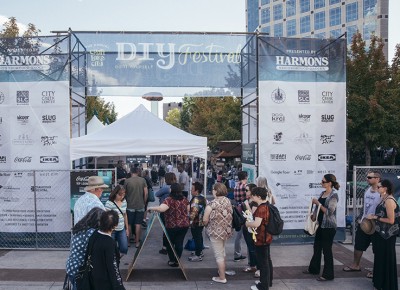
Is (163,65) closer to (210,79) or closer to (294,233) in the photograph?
(210,79)

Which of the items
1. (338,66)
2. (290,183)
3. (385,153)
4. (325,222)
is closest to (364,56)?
(385,153)

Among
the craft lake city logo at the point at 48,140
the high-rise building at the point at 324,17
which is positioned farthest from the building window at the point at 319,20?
the craft lake city logo at the point at 48,140

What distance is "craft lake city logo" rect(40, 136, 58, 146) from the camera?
9648mm

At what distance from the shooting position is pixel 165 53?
1074cm

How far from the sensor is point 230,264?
824 cm

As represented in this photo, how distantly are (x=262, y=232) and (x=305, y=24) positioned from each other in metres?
Answer: 57.8

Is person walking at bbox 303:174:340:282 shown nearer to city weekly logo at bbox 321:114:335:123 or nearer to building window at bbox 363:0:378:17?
city weekly logo at bbox 321:114:335:123

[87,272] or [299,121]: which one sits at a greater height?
[299,121]

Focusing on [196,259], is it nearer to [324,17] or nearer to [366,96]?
[366,96]

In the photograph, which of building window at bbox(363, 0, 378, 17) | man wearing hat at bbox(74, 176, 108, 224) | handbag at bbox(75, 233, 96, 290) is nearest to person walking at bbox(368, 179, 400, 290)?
man wearing hat at bbox(74, 176, 108, 224)

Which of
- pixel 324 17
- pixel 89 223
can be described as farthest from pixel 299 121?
pixel 324 17

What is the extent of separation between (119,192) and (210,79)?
490cm

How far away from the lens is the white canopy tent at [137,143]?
9.45m

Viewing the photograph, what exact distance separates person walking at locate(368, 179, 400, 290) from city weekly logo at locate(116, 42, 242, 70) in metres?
5.72
